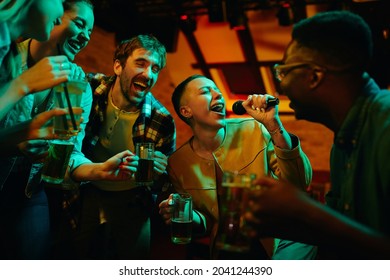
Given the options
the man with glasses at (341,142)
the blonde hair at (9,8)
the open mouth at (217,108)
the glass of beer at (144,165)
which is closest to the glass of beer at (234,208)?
the man with glasses at (341,142)

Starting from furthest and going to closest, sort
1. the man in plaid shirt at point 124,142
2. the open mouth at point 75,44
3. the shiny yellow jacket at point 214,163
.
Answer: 1. the man in plaid shirt at point 124,142
2. the shiny yellow jacket at point 214,163
3. the open mouth at point 75,44

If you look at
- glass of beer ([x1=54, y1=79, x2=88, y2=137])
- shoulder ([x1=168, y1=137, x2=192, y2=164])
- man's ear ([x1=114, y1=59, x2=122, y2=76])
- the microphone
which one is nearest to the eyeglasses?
the microphone

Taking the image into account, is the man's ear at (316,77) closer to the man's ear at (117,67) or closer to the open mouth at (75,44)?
the open mouth at (75,44)

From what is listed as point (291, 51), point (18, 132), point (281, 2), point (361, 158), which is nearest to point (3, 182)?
point (18, 132)

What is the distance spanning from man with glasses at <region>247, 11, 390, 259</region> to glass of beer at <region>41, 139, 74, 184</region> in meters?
0.95

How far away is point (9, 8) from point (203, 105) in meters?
1.35

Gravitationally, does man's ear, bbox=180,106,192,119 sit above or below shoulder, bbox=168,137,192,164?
above

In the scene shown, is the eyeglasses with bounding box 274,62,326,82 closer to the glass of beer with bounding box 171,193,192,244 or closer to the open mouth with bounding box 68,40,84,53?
the glass of beer with bounding box 171,193,192,244

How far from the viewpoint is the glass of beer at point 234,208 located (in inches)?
49.6

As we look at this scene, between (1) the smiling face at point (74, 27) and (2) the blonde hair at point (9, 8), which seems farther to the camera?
(1) the smiling face at point (74, 27)

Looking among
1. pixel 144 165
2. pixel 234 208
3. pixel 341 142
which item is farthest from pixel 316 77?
pixel 144 165

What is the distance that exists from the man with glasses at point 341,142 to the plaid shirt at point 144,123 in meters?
1.19

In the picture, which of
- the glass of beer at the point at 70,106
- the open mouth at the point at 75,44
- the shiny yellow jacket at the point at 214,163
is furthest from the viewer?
the shiny yellow jacket at the point at 214,163

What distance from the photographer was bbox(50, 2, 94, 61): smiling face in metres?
1.96
